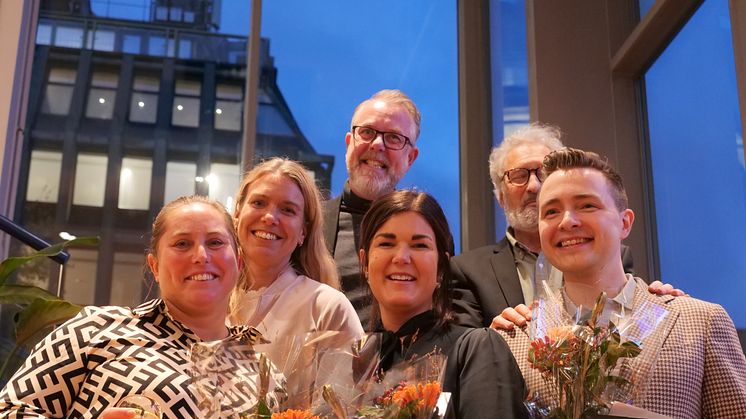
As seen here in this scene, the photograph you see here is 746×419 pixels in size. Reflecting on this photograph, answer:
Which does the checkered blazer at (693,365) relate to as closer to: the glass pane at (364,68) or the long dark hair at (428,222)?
the long dark hair at (428,222)

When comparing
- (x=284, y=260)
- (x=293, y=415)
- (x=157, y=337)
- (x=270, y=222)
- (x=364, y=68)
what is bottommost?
(x=293, y=415)

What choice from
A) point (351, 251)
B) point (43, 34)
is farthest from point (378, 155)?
point (43, 34)

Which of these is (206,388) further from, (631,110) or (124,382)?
(631,110)

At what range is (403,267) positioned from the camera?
1.95 m

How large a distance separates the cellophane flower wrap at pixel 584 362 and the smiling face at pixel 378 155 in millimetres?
1488

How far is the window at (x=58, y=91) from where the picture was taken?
442 cm

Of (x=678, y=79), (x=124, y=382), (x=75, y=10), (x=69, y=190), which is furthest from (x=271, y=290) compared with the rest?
(x=75, y=10)

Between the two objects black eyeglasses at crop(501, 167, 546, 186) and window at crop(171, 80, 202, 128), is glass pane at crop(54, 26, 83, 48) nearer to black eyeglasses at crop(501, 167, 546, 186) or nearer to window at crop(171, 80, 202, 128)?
window at crop(171, 80, 202, 128)

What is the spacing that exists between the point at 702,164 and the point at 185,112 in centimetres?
272

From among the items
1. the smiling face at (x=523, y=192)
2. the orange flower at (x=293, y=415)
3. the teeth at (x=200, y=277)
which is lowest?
the orange flower at (x=293, y=415)

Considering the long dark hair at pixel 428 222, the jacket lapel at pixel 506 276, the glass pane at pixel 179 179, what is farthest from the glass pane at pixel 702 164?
the glass pane at pixel 179 179

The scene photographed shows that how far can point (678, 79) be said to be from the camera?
10.6ft

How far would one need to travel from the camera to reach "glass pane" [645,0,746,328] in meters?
2.72

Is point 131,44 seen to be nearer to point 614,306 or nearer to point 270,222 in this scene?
point 270,222
